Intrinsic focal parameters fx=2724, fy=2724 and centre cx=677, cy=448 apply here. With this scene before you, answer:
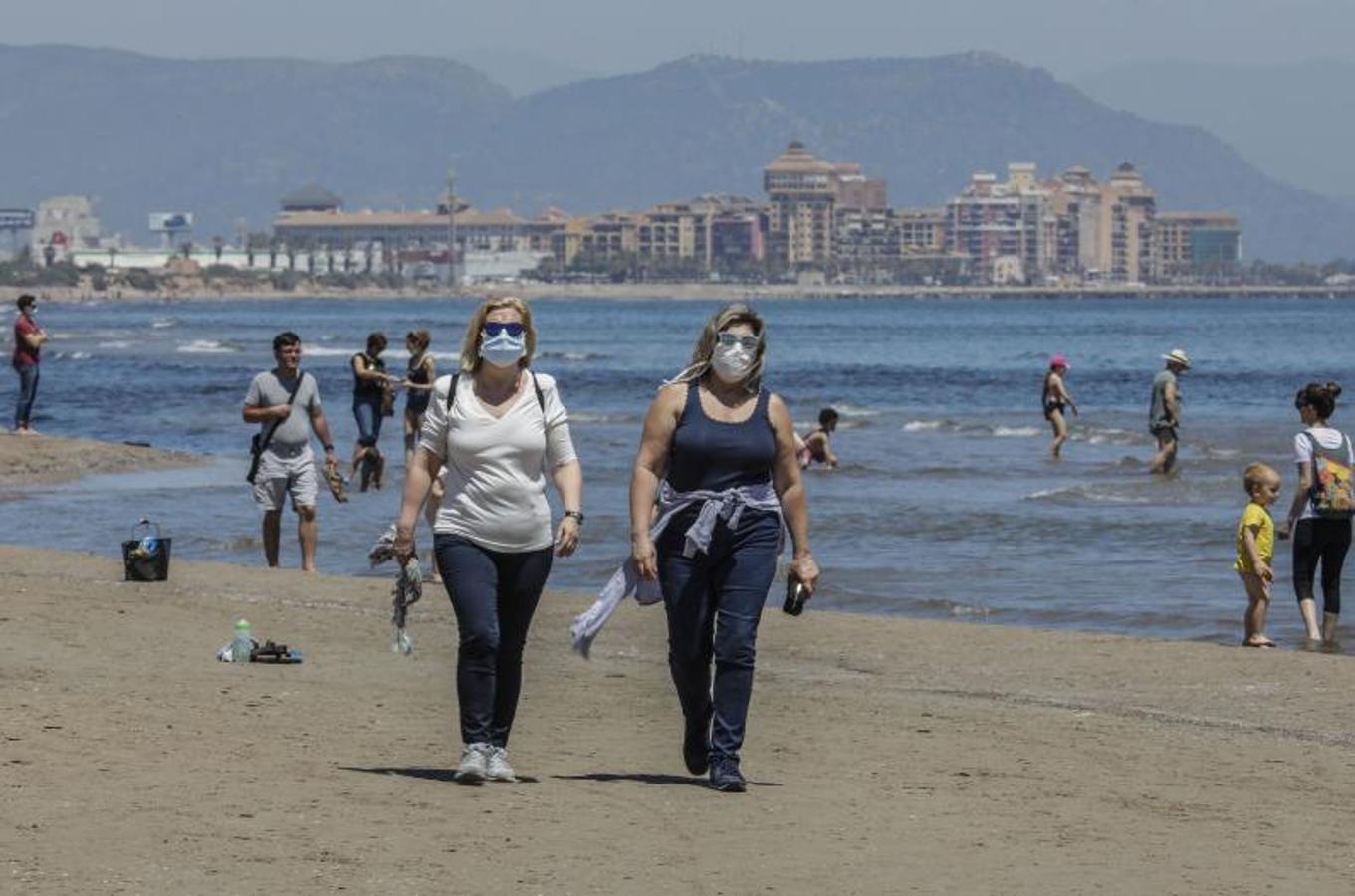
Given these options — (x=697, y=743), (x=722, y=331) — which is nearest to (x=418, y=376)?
(x=697, y=743)

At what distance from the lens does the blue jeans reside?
68.4ft

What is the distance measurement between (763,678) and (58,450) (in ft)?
54.4

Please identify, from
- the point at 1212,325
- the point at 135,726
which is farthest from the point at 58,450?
the point at 1212,325

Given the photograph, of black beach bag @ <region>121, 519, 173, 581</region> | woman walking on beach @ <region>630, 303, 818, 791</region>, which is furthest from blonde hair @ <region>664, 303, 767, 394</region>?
black beach bag @ <region>121, 519, 173, 581</region>

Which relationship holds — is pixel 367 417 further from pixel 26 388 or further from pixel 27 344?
pixel 26 388

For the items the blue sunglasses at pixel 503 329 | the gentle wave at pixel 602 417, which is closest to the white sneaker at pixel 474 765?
the blue sunglasses at pixel 503 329

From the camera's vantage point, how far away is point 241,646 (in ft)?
36.8

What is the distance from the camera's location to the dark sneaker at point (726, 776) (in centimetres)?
834

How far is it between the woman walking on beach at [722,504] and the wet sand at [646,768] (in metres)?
0.43

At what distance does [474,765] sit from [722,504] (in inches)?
42.8

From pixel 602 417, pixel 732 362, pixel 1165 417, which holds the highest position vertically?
pixel 732 362

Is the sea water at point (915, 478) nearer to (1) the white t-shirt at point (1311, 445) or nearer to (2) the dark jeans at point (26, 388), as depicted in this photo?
(1) the white t-shirt at point (1311, 445)

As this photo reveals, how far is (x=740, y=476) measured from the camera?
819 centimetres

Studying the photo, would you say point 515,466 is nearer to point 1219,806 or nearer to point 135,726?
point 135,726
